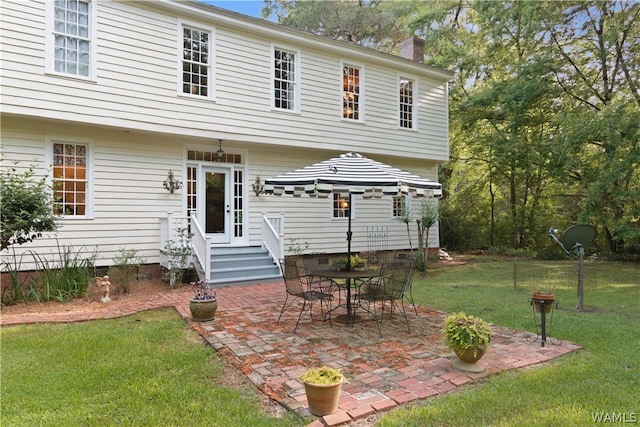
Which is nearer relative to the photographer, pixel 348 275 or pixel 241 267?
pixel 348 275

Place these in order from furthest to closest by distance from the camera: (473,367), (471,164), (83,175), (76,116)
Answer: (471,164) < (83,175) < (76,116) < (473,367)

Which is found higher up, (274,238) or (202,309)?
(274,238)

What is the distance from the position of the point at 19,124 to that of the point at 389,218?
A: 405 inches

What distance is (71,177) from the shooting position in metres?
8.56

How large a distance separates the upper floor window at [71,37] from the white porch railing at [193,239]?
359 cm

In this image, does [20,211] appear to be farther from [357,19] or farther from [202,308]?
[357,19]

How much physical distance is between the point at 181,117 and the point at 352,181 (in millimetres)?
5710

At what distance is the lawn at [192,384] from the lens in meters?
3.15

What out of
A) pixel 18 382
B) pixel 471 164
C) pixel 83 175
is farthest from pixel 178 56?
pixel 471 164

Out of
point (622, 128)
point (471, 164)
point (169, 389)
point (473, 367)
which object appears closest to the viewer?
point (169, 389)

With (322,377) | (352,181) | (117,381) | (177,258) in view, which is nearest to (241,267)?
(177,258)

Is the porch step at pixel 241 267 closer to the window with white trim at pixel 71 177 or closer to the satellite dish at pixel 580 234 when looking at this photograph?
the window with white trim at pixel 71 177

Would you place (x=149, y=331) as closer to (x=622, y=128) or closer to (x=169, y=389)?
(x=169, y=389)

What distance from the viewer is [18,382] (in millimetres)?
3811
